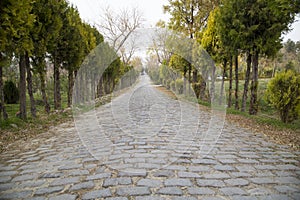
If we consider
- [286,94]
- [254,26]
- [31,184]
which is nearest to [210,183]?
[31,184]

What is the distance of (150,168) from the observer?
10.7 feet

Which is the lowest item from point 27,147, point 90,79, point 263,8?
point 27,147

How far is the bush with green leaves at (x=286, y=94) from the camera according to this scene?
7.15 metres

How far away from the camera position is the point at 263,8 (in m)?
8.26

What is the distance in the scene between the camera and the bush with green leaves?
23.5 ft

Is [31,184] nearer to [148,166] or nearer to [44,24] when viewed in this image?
[148,166]

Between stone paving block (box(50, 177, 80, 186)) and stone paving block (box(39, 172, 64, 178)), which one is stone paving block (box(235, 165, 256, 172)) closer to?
stone paving block (box(50, 177, 80, 186))

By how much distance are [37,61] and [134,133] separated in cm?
587

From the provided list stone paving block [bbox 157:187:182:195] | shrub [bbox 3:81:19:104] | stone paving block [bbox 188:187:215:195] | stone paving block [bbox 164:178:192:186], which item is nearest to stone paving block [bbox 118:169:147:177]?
stone paving block [bbox 164:178:192:186]

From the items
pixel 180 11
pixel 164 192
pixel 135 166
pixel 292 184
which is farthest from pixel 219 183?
pixel 180 11

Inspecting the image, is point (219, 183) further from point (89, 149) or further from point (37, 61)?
point (37, 61)

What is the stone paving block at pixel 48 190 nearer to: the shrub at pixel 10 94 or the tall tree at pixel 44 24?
the tall tree at pixel 44 24

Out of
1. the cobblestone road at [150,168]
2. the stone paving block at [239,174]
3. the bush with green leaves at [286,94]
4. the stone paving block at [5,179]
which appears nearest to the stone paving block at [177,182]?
the cobblestone road at [150,168]

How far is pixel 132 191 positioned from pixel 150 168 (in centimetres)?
74
